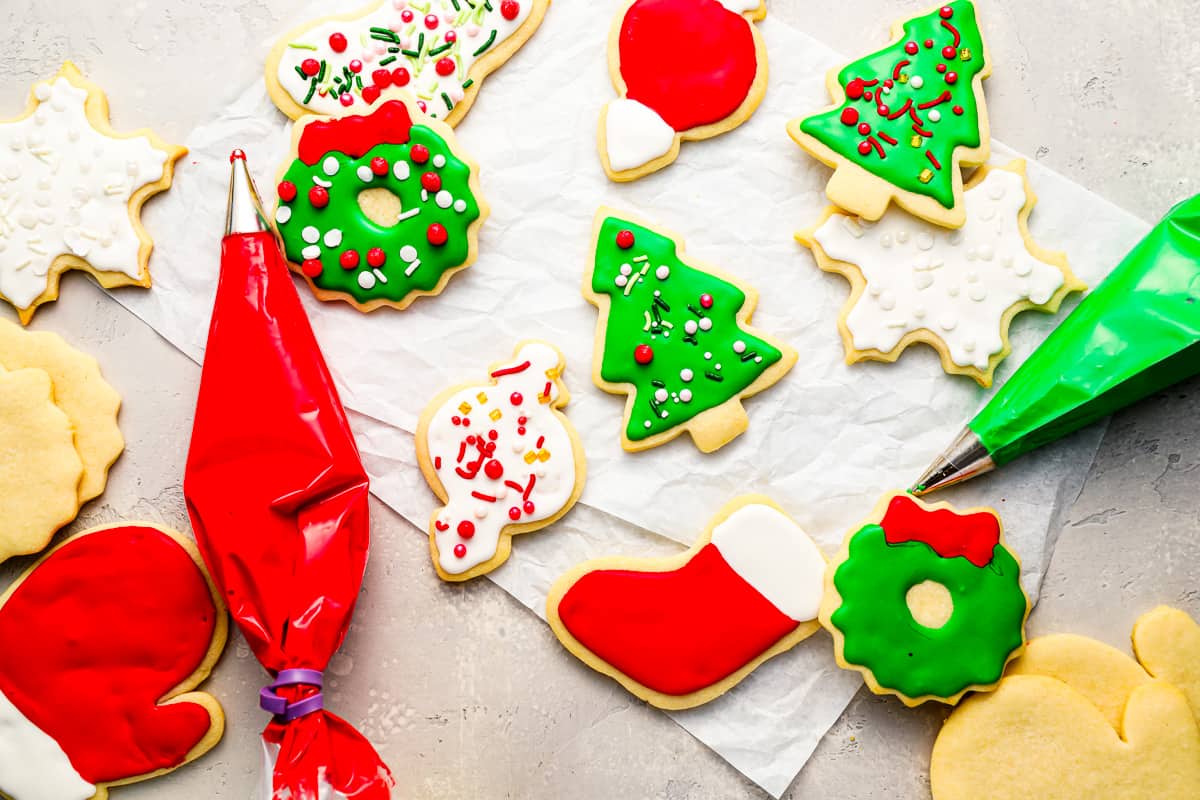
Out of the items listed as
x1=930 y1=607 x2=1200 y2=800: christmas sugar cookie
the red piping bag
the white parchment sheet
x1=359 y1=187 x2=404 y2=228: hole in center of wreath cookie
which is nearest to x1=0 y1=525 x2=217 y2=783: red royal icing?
the red piping bag

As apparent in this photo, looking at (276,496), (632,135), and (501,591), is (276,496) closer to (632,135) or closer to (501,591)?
(501,591)

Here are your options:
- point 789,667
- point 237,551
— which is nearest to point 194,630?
point 237,551

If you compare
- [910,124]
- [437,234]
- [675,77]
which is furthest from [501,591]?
[910,124]

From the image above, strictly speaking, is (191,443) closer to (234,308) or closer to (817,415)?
(234,308)

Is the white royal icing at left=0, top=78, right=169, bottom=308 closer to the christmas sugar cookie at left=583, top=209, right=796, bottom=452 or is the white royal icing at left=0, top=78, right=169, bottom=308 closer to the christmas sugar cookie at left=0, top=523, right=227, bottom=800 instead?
the christmas sugar cookie at left=0, top=523, right=227, bottom=800

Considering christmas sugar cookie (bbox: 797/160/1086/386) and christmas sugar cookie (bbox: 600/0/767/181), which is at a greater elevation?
christmas sugar cookie (bbox: 600/0/767/181)

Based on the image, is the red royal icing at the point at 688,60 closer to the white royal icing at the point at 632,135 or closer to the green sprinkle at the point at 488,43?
the white royal icing at the point at 632,135
